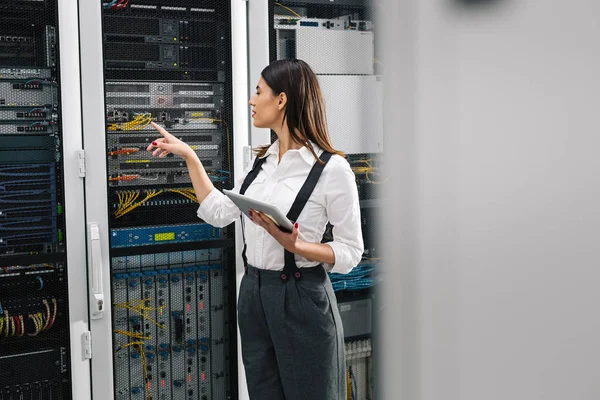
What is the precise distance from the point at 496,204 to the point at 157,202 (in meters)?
2.26

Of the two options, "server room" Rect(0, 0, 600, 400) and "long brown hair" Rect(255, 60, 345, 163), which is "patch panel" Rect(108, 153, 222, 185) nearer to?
"server room" Rect(0, 0, 600, 400)

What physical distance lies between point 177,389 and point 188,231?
0.61 metres

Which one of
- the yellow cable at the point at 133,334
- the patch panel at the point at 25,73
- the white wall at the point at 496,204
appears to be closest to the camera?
the white wall at the point at 496,204

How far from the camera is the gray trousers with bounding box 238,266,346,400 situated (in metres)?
1.80

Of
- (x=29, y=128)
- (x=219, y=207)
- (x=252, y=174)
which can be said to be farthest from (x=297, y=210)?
(x=29, y=128)

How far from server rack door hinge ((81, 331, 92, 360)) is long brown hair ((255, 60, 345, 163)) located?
40.1 inches

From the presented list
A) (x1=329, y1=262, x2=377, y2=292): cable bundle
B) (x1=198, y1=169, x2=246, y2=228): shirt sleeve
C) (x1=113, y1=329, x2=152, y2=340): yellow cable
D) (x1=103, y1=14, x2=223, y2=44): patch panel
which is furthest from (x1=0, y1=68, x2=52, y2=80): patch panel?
(x1=329, y1=262, x2=377, y2=292): cable bundle

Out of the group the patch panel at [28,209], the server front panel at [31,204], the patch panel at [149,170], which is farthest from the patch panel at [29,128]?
the patch panel at [149,170]

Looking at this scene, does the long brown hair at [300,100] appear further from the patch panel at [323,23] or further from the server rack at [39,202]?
the server rack at [39,202]

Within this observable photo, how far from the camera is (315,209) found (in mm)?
1842

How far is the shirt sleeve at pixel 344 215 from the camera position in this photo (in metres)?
1.81

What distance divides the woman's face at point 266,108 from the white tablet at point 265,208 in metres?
0.37

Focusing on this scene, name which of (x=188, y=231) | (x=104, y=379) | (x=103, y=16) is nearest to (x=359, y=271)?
(x=188, y=231)

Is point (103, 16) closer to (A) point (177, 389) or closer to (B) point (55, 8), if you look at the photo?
(B) point (55, 8)
